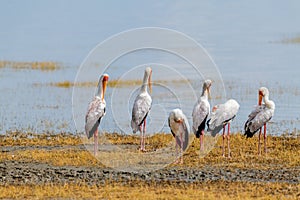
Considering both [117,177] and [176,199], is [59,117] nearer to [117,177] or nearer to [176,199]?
[117,177]

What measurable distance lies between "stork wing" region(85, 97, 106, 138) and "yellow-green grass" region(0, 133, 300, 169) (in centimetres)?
57

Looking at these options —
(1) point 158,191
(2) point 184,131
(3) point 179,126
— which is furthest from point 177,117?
(1) point 158,191

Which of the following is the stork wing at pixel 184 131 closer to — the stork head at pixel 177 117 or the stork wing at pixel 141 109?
the stork head at pixel 177 117

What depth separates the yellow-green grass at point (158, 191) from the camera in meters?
15.3

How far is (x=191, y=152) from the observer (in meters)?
20.2

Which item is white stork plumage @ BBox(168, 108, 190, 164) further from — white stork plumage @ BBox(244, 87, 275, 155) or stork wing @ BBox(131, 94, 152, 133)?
white stork plumage @ BBox(244, 87, 275, 155)

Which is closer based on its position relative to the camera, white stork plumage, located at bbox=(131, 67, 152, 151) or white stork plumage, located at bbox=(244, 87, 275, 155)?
white stork plumage, located at bbox=(244, 87, 275, 155)

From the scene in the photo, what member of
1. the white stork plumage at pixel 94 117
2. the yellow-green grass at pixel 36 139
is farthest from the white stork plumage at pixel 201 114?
the yellow-green grass at pixel 36 139

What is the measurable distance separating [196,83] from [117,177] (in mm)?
19586

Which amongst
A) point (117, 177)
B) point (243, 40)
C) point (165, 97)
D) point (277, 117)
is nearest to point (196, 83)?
point (165, 97)

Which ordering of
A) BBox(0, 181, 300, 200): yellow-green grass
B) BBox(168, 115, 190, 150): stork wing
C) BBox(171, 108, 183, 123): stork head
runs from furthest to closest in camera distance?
BBox(168, 115, 190, 150): stork wing, BBox(171, 108, 183, 123): stork head, BBox(0, 181, 300, 200): yellow-green grass

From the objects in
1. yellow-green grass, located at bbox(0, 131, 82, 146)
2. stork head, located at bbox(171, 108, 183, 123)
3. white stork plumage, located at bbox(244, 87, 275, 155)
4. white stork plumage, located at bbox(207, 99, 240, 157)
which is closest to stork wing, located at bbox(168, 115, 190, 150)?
stork head, located at bbox(171, 108, 183, 123)

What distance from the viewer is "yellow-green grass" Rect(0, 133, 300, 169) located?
18.7 meters

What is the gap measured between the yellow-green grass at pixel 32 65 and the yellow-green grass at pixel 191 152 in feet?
74.7
